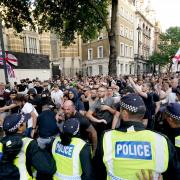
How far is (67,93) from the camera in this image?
697cm

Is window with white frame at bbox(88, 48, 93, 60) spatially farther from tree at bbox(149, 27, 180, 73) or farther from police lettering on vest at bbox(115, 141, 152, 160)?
police lettering on vest at bbox(115, 141, 152, 160)

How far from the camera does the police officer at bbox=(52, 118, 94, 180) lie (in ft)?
8.79

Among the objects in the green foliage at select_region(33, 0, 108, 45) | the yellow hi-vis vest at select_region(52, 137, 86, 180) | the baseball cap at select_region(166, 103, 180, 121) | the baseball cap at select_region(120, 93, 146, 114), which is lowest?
the yellow hi-vis vest at select_region(52, 137, 86, 180)

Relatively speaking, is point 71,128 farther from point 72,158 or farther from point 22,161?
point 22,161

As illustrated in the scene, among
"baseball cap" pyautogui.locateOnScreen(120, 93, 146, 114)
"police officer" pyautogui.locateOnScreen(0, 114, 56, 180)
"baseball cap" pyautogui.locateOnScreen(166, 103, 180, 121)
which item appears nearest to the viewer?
"baseball cap" pyautogui.locateOnScreen(120, 93, 146, 114)

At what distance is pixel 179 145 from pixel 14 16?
19.9m

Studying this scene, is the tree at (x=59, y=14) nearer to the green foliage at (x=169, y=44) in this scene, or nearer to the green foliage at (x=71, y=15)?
the green foliage at (x=71, y=15)

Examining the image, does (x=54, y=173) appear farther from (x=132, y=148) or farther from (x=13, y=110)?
(x=13, y=110)

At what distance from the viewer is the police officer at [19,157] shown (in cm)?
253

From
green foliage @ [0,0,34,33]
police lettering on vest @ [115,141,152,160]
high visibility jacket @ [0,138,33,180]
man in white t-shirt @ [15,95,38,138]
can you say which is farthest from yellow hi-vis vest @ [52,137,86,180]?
green foliage @ [0,0,34,33]

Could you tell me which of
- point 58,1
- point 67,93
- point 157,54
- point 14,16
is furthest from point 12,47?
point 157,54

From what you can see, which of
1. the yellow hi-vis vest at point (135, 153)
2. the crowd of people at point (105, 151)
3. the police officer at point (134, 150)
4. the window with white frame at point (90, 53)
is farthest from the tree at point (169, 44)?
the yellow hi-vis vest at point (135, 153)

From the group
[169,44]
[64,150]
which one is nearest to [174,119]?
[64,150]

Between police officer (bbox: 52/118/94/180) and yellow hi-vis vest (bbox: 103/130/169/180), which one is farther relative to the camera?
police officer (bbox: 52/118/94/180)
